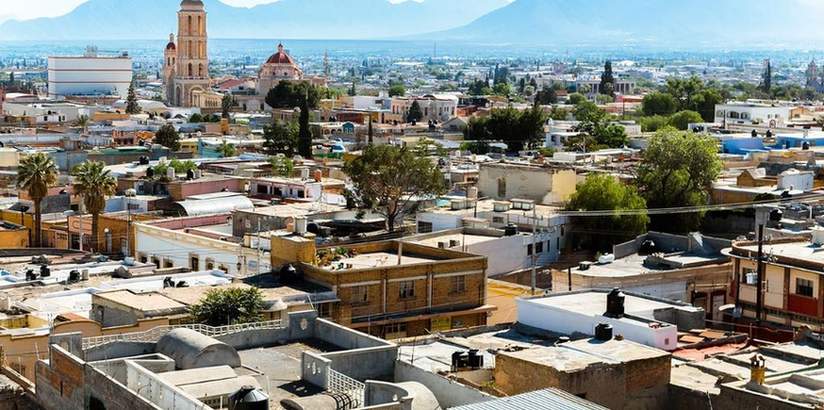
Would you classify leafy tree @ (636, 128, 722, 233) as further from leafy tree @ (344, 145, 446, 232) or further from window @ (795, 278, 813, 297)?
window @ (795, 278, 813, 297)

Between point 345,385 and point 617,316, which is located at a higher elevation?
point 617,316

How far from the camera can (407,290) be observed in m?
33.5

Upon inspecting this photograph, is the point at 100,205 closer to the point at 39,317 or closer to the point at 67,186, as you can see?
the point at 67,186

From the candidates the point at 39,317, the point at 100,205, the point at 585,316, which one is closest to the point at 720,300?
the point at 585,316

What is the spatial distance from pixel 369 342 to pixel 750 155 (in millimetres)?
49484

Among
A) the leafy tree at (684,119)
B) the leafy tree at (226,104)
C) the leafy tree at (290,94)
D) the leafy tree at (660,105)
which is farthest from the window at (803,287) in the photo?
the leafy tree at (290,94)

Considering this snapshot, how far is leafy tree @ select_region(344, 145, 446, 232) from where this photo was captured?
47.2 meters

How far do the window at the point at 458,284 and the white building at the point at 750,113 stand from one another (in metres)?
70.4

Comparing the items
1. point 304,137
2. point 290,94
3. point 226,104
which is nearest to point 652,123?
point 304,137

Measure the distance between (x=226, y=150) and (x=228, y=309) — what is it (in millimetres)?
56308

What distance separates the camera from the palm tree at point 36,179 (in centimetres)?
5003

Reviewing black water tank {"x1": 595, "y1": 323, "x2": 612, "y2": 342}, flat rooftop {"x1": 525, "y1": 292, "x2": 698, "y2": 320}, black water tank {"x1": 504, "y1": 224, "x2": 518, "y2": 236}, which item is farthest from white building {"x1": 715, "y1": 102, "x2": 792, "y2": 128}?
black water tank {"x1": 595, "y1": 323, "x2": 612, "y2": 342}

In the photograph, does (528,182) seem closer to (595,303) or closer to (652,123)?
(595,303)

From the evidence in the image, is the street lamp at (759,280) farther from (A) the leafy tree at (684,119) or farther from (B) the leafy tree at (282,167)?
(A) the leafy tree at (684,119)
